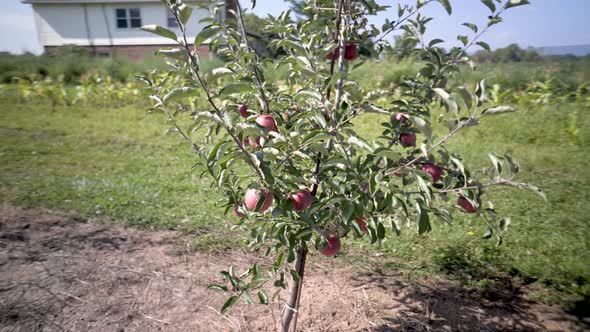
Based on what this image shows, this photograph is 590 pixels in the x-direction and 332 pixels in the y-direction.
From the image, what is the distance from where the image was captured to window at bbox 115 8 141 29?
1936 cm

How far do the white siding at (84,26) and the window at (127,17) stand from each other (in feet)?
0.57

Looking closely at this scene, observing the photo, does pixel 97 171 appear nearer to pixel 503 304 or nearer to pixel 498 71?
pixel 503 304

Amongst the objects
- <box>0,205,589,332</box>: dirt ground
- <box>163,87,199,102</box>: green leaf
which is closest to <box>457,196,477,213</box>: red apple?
<box>0,205,589,332</box>: dirt ground

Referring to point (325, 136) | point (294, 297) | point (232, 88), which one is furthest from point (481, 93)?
point (294, 297)

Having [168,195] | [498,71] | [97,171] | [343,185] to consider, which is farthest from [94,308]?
[498,71]

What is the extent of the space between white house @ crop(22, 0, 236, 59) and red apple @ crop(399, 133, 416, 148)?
19032 millimetres

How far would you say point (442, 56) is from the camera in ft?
5.17

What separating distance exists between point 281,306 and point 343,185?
117 centimetres

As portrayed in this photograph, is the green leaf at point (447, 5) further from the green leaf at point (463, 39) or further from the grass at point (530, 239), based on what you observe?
the grass at point (530, 239)

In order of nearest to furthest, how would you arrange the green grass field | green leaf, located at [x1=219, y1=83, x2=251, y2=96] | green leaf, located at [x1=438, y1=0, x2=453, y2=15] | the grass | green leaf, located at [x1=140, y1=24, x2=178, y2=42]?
1. green leaf, located at [x1=140, y1=24, x2=178, y2=42]
2. green leaf, located at [x1=219, y1=83, x2=251, y2=96]
3. green leaf, located at [x1=438, y1=0, x2=453, y2=15]
4. the grass
5. the green grass field

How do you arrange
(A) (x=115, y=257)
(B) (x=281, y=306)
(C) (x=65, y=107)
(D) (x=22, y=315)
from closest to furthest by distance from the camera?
1. (D) (x=22, y=315)
2. (B) (x=281, y=306)
3. (A) (x=115, y=257)
4. (C) (x=65, y=107)

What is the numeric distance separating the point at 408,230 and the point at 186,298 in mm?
1826

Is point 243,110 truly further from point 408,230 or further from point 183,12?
point 408,230

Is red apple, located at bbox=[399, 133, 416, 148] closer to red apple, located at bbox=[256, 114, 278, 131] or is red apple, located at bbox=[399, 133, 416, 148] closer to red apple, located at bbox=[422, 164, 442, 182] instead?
red apple, located at bbox=[422, 164, 442, 182]
